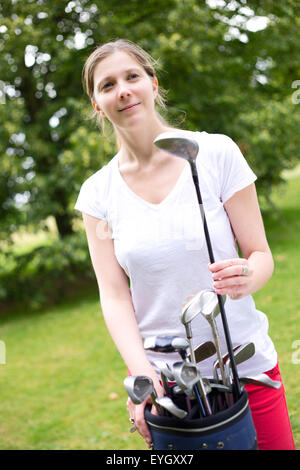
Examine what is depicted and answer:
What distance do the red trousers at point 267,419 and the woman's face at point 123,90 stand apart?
0.91 meters

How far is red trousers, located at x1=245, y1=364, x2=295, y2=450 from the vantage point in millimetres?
1683

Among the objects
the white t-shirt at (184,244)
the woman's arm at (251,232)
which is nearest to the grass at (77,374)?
the white t-shirt at (184,244)

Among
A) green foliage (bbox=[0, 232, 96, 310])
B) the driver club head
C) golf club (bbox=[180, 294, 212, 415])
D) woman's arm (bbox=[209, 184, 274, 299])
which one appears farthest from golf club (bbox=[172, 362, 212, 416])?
green foliage (bbox=[0, 232, 96, 310])

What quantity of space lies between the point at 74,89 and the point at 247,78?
3.11m

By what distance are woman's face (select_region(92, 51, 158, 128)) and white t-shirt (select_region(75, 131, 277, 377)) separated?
18 centimetres

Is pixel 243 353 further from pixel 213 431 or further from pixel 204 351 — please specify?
pixel 213 431

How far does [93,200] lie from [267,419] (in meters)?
0.87

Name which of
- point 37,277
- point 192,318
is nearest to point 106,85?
point 192,318

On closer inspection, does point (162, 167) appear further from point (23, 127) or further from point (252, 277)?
point (23, 127)

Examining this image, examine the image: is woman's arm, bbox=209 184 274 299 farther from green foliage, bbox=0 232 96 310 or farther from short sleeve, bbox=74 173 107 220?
green foliage, bbox=0 232 96 310

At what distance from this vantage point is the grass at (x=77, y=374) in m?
4.36

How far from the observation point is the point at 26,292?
10.1 m

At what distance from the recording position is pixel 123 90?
1.69 m
